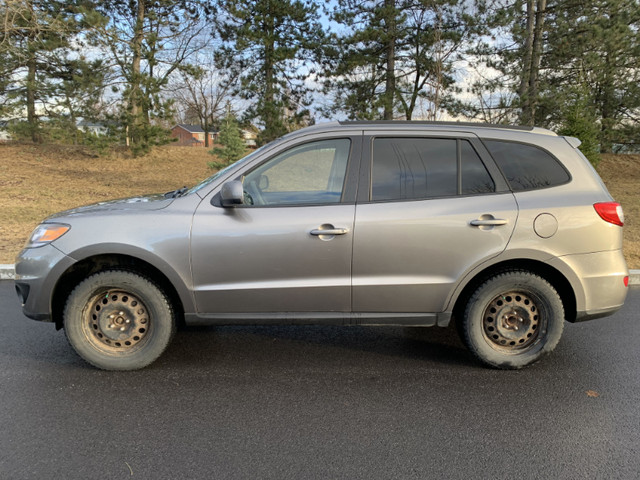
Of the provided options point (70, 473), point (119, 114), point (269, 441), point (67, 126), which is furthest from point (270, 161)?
point (67, 126)

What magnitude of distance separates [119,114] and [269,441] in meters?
16.9

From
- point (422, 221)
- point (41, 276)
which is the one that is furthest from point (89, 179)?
point (422, 221)

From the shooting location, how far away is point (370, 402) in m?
3.27

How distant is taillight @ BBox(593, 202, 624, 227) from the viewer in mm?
3555

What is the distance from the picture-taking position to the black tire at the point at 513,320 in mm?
3643

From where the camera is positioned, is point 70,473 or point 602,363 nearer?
point 70,473

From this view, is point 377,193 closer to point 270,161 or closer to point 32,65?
point 270,161

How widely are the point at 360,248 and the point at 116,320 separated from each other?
200 centimetres

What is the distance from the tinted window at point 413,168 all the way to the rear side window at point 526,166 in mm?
368

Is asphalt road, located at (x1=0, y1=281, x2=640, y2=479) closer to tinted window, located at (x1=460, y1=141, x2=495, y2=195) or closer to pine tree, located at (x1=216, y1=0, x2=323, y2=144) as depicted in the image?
tinted window, located at (x1=460, y1=141, x2=495, y2=195)

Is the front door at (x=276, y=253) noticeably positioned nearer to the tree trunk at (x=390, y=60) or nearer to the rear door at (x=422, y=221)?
the rear door at (x=422, y=221)

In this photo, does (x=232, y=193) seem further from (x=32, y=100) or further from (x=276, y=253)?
(x=32, y=100)

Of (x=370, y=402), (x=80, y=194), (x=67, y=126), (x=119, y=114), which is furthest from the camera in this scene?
(x=67, y=126)

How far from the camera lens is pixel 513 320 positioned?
12.3 ft
